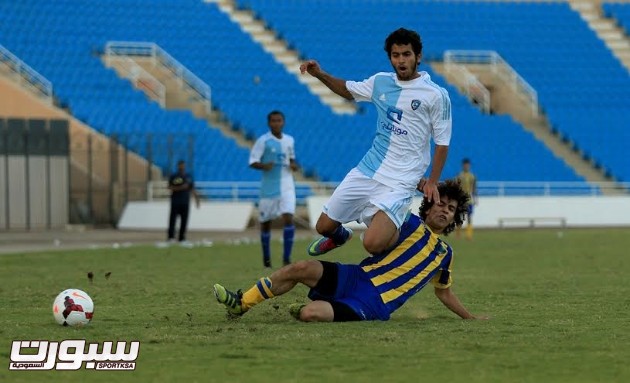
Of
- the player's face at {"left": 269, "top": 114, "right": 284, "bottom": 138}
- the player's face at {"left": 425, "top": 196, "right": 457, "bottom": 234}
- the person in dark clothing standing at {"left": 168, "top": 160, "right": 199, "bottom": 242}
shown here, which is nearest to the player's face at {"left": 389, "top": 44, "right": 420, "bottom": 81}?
the player's face at {"left": 425, "top": 196, "right": 457, "bottom": 234}

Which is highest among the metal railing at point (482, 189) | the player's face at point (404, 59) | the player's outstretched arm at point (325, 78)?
the player's face at point (404, 59)

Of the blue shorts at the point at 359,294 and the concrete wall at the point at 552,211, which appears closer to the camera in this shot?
the blue shorts at the point at 359,294

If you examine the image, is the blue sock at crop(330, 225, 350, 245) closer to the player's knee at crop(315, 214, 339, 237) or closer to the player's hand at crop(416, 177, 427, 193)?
the player's knee at crop(315, 214, 339, 237)

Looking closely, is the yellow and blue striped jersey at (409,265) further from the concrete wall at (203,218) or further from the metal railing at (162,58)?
the metal railing at (162,58)

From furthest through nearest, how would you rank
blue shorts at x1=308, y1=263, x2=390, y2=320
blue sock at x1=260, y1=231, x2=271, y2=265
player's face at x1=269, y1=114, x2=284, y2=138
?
1. blue sock at x1=260, y1=231, x2=271, y2=265
2. player's face at x1=269, y1=114, x2=284, y2=138
3. blue shorts at x1=308, y1=263, x2=390, y2=320

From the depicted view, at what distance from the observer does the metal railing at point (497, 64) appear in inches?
1732

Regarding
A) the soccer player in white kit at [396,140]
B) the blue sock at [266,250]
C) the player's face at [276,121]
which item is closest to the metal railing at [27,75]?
the blue sock at [266,250]

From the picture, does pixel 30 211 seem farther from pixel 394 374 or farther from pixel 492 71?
pixel 394 374

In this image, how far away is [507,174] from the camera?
41812 mm

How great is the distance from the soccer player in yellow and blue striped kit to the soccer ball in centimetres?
98

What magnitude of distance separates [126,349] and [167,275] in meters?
9.16

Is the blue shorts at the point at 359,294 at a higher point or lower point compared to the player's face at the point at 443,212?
lower

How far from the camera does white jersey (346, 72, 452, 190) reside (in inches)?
417

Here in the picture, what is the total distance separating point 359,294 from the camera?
10117 mm
